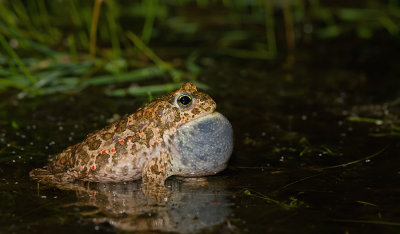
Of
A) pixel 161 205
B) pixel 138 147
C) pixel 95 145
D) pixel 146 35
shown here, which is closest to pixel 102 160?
pixel 95 145

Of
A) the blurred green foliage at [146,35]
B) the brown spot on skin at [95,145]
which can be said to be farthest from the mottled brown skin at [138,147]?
the blurred green foliage at [146,35]

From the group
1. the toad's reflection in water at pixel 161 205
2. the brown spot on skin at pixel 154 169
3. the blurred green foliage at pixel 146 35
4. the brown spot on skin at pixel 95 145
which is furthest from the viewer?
the blurred green foliage at pixel 146 35

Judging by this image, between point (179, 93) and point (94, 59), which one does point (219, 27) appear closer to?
point (94, 59)

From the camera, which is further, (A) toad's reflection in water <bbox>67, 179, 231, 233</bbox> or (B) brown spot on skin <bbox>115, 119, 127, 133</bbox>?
(B) brown spot on skin <bbox>115, 119, 127, 133</bbox>

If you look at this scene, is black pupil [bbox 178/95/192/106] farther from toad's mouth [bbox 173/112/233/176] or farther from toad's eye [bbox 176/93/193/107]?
toad's mouth [bbox 173/112/233/176]

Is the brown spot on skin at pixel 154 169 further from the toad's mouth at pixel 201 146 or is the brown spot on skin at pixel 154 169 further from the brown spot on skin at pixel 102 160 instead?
the brown spot on skin at pixel 102 160

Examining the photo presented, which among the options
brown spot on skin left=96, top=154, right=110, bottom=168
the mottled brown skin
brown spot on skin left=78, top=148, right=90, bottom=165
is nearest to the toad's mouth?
the mottled brown skin

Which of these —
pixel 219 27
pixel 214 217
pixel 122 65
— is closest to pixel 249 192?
pixel 214 217
